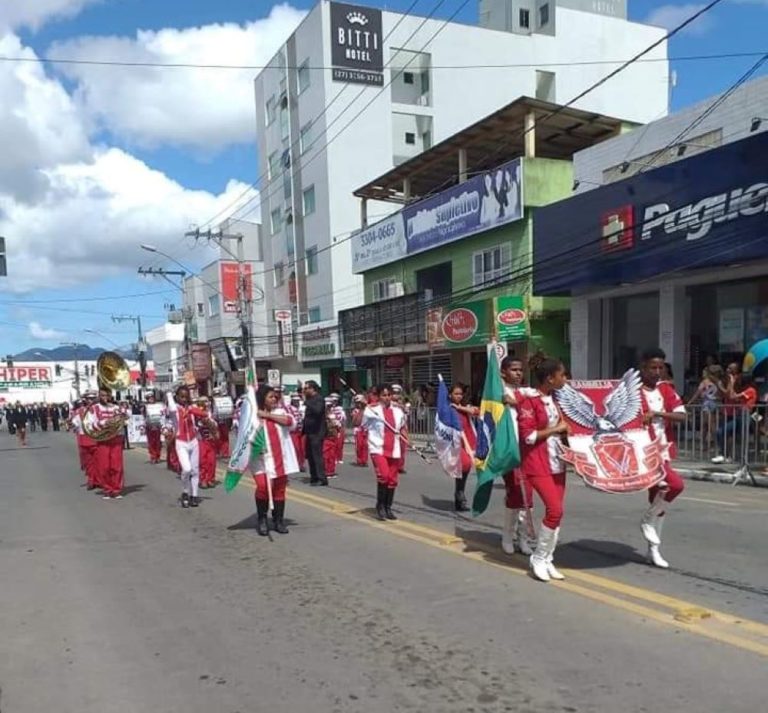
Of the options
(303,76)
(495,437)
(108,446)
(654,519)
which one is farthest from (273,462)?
(303,76)

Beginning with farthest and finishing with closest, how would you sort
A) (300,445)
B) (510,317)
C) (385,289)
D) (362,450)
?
(385,289)
(510,317)
(362,450)
(300,445)

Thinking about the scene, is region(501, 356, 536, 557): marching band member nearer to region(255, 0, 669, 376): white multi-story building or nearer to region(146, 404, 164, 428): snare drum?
region(146, 404, 164, 428): snare drum

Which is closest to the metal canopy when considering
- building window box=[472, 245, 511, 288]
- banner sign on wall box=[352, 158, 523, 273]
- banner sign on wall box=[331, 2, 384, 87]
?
banner sign on wall box=[352, 158, 523, 273]

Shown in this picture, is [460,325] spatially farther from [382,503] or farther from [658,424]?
[658,424]

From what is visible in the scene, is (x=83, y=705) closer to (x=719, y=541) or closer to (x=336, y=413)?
(x=719, y=541)

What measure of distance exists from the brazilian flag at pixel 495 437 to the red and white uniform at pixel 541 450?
198mm

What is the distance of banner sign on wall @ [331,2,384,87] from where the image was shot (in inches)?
1553

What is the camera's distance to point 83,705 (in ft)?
12.3

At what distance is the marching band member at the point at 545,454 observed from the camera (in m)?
5.55

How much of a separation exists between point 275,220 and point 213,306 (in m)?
13.5

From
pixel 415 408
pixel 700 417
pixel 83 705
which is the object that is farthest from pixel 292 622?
pixel 415 408

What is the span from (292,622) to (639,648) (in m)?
2.20

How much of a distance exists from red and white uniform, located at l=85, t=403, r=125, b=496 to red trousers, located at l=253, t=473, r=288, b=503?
479 cm

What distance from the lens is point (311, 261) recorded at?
41312 millimetres
